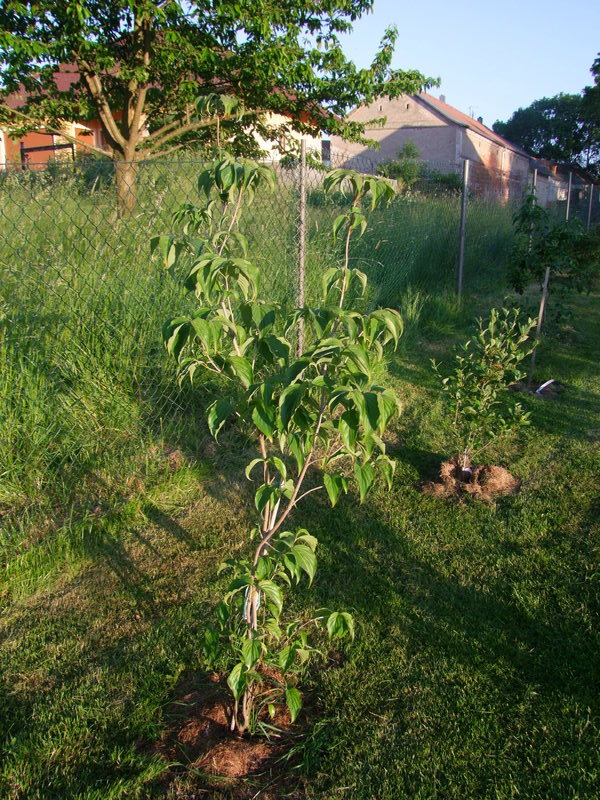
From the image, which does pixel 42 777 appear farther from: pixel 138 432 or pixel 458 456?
pixel 458 456

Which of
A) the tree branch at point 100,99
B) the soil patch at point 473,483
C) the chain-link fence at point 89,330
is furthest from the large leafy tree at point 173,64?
the soil patch at point 473,483

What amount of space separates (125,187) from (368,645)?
298 centimetres

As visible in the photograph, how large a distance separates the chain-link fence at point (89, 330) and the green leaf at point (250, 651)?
3.97 ft

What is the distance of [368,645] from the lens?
235 centimetres

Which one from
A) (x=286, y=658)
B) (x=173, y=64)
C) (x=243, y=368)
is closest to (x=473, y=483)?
(x=286, y=658)

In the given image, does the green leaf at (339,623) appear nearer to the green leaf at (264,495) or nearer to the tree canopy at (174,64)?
the green leaf at (264,495)

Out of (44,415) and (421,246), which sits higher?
(421,246)

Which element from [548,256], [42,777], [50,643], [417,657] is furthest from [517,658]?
[548,256]

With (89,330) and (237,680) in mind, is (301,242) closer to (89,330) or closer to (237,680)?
(89,330)

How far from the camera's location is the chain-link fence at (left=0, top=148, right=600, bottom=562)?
3121 mm

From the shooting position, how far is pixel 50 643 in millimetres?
2396

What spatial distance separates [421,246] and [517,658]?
6.50 m

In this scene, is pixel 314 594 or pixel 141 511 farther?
pixel 141 511

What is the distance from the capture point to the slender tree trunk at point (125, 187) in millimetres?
3375
